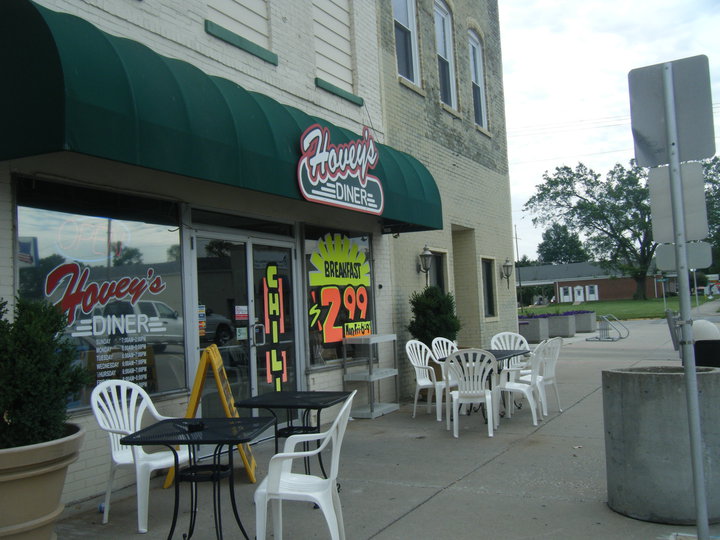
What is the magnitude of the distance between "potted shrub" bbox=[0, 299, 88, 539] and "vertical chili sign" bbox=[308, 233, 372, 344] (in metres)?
5.00

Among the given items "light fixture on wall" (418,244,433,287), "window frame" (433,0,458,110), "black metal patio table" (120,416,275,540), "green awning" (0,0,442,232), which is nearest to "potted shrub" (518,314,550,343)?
"window frame" (433,0,458,110)

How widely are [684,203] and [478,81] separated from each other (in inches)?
466

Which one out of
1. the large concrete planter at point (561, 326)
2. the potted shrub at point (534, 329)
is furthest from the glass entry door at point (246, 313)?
the large concrete planter at point (561, 326)

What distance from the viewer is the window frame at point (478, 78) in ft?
48.8

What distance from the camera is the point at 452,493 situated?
5348mm

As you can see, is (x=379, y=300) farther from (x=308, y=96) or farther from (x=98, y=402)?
(x=98, y=402)

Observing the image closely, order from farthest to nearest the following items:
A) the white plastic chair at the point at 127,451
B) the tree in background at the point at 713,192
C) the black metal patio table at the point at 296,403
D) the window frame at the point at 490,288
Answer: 1. the tree in background at the point at 713,192
2. the window frame at the point at 490,288
3. the black metal patio table at the point at 296,403
4. the white plastic chair at the point at 127,451

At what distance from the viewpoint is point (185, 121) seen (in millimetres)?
5438

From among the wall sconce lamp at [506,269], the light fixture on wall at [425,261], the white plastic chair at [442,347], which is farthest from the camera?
the wall sconce lamp at [506,269]

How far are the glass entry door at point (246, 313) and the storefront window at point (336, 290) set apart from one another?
498 mm

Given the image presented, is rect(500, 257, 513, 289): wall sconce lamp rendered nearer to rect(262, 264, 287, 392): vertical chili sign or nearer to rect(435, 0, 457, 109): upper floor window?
rect(435, 0, 457, 109): upper floor window

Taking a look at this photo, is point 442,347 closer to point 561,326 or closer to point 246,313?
point 246,313

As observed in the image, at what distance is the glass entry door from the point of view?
695 cm

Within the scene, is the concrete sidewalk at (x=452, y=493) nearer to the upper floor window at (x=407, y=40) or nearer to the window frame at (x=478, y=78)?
the upper floor window at (x=407, y=40)
